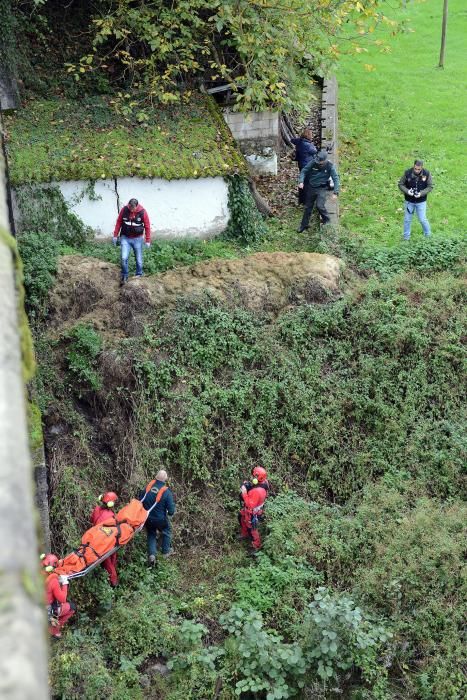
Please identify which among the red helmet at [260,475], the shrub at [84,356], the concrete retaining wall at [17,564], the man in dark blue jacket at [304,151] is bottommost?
the red helmet at [260,475]

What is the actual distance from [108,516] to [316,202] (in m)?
7.78

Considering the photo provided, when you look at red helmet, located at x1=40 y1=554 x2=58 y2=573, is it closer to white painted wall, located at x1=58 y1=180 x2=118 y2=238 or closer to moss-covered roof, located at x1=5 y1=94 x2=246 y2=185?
white painted wall, located at x1=58 y1=180 x2=118 y2=238

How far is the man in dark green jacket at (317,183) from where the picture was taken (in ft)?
48.1

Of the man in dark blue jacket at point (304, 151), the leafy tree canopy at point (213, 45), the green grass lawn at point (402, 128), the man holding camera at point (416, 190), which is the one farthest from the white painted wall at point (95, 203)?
the man holding camera at point (416, 190)

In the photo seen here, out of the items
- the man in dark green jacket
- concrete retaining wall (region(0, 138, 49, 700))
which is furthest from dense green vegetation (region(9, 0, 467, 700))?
concrete retaining wall (region(0, 138, 49, 700))

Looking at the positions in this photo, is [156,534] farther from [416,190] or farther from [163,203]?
[416,190]

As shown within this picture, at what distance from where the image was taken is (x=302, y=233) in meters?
15.3

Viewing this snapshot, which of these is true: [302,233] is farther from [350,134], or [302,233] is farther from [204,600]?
[204,600]

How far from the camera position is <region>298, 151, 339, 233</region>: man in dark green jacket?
1465 cm

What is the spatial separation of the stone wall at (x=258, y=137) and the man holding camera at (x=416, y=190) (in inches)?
166

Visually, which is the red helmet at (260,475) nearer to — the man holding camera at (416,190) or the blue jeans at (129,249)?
the blue jeans at (129,249)

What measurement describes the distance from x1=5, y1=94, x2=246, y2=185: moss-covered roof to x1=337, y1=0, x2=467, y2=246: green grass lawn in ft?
10.2

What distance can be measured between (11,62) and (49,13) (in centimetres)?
168

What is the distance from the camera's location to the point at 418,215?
48.2 feet
